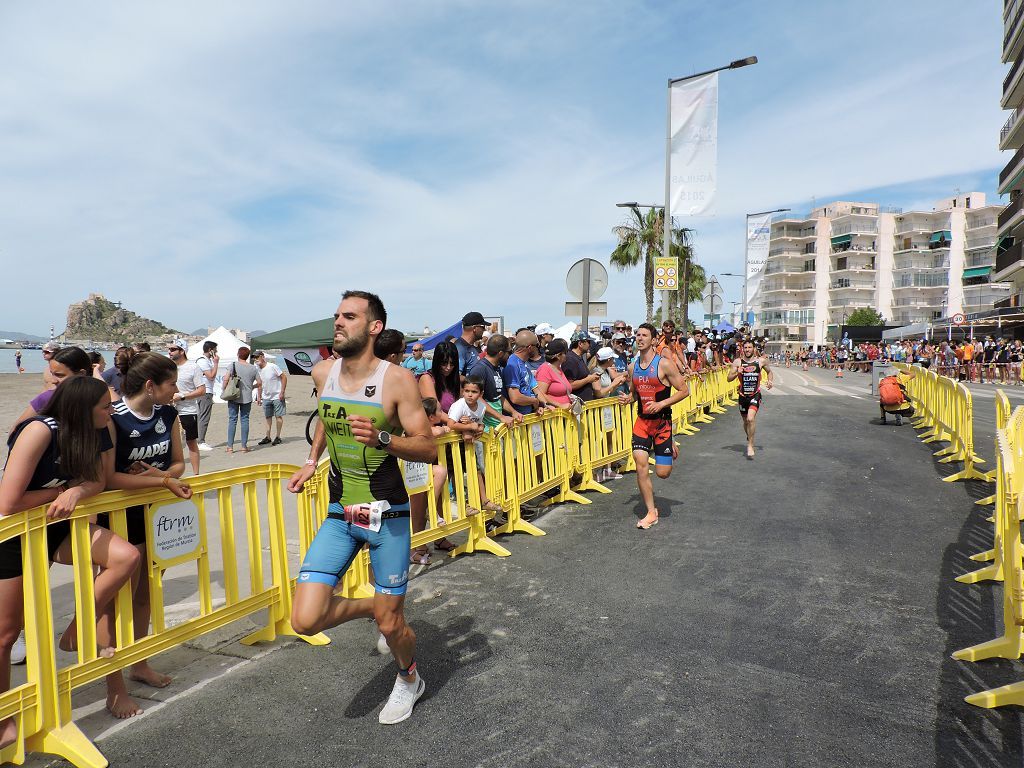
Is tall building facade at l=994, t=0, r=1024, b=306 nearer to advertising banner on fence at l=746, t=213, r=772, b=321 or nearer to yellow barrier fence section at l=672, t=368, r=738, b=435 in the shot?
advertising banner on fence at l=746, t=213, r=772, b=321

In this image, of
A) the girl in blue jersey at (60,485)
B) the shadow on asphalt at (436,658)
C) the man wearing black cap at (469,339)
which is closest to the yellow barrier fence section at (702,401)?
the man wearing black cap at (469,339)

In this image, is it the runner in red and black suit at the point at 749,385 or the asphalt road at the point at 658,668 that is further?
the runner in red and black suit at the point at 749,385

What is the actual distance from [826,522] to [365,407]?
17.7 ft

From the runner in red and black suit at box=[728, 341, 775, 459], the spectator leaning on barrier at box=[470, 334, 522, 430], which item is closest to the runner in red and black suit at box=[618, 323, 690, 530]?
the spectator leaning on barrier at box=[470, 334, 522, 430]

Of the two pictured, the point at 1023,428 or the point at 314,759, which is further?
the point at 1023,428

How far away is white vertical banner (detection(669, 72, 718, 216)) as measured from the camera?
14531 millimetres

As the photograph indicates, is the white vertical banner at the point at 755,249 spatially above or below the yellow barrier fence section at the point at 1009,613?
above

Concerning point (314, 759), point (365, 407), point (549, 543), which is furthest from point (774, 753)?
point (549, 543)

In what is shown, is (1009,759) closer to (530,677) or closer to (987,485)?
(530,677)

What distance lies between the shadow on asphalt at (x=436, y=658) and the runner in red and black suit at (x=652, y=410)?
9.52 feet

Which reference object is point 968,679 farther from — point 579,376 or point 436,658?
point 579,376

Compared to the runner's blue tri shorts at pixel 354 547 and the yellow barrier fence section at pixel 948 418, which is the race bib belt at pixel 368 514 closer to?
the runner's blue tri shorts at pixel 354 547

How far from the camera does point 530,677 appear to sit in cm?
355

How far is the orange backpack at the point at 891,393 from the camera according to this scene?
14.0 metres
